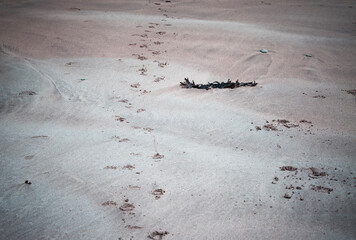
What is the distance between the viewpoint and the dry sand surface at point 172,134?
2.20 meters

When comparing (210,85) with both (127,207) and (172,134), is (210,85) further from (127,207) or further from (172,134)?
(127,207)

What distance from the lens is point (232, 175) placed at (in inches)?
106

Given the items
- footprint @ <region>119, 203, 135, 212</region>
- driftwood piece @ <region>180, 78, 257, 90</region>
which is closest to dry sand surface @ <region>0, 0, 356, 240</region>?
footprint @ <region>119, 203, 135, 212</region>

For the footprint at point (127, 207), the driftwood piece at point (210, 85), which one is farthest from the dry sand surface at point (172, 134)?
the driftwood piece at point (210, 85)

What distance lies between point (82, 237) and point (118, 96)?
277cm

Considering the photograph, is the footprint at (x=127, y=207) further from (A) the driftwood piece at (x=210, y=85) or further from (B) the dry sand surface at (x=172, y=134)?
(A) the driftwood piece at (x=210, y=85)

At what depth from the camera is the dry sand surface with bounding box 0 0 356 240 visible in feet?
7.21

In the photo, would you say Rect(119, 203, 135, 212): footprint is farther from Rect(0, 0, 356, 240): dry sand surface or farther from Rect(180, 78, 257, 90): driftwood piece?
Rect(180, 78, 257, 90): driftwood piece

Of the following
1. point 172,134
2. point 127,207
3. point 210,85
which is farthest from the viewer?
point 210,85

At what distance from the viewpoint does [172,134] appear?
11.5 ft

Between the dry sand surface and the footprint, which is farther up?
the dry sand surface

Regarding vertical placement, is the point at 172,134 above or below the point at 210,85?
below

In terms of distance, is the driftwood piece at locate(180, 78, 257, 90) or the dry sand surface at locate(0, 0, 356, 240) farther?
the driftwood piece at locate(180, 78, 257, 90)

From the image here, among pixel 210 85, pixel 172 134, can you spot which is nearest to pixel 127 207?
pixel 172 134
